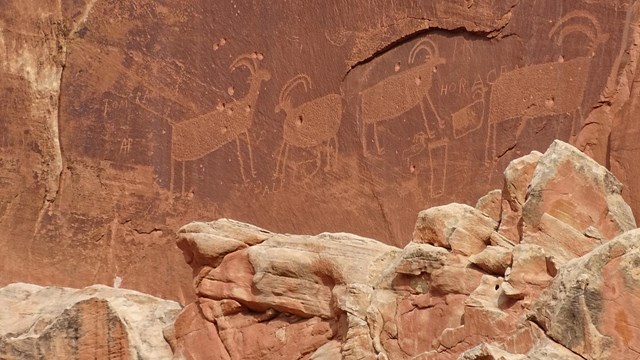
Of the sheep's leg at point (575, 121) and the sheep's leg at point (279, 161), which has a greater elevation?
the sheep's leg at point (279, 161)

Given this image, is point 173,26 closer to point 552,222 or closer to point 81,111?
point 81,111

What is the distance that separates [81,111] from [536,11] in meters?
4.46

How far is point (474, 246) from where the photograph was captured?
10047 mm

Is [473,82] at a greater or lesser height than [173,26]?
lesser

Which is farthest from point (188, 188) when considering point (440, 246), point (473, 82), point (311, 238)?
point (440, 246)

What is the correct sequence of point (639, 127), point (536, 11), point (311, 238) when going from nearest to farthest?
1. point (311, 238)
2. point (639, 127)
3. point (536, 11)

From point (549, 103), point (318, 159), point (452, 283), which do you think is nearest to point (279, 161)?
point (318, 159)

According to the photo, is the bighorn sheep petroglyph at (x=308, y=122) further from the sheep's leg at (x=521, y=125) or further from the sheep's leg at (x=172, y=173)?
the sheep's leg at (x=521, y=125)

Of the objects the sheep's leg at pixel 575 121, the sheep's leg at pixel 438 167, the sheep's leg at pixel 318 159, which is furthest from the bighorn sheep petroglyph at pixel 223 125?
the sheep's leg at pixel 575 121

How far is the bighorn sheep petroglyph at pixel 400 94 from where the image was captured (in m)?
13.9

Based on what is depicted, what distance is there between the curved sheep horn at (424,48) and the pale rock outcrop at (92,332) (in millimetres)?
3805

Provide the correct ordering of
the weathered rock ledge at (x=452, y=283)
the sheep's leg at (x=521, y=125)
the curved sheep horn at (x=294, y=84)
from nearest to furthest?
the weathered rock ledge at (x=452, y=283)
the sheep's leg at (x=521, y=125)
the curved sheep horn at (x=294, y=84)

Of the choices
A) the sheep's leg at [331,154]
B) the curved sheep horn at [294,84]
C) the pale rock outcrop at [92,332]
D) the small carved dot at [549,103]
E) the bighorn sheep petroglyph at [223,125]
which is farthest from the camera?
the bighorn sheep petroglyph at [223,125]

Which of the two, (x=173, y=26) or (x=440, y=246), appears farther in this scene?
(x=173, y=26)
